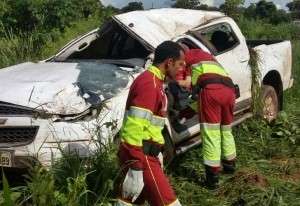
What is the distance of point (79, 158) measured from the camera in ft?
16.9

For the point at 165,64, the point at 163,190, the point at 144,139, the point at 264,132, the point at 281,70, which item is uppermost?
the point at 165,64

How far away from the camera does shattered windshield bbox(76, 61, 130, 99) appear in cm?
556

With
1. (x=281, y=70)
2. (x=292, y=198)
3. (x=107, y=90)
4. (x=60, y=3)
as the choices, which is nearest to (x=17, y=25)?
(x=60, y=3)

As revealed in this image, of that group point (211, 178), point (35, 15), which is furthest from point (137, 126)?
point (35, 15)

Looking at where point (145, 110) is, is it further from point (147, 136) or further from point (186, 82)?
point (186, 82)

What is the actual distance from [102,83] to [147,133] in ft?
5.07

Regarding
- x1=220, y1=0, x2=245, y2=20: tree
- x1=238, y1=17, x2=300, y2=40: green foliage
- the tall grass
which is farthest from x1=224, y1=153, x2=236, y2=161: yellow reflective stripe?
x1=220, y1=0, x2=245, y2=20: tree

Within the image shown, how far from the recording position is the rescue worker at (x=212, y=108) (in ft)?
19.3

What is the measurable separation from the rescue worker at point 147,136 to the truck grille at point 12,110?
131cm

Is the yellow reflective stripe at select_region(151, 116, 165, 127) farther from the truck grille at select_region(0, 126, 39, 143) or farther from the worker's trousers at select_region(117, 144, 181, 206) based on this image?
the truck grille at select_region(0, 126, 39, 143)

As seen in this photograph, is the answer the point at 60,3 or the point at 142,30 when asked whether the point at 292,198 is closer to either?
the point at 142,30

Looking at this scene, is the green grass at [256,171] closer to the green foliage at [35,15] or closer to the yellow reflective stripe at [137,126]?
the yellow reflective stripe at [137,126]

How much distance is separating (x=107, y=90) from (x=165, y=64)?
1.34 metres

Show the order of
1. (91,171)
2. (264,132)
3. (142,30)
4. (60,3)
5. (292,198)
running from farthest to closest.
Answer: (60,3) < (264,132) < (142,30) < (292,198) < (91,171)
